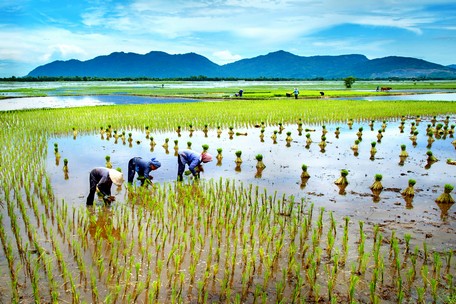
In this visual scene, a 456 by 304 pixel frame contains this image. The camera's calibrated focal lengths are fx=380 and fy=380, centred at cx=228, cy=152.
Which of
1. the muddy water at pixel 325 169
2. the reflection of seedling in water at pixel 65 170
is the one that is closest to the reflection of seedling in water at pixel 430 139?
the muddy water at pixel 325 169

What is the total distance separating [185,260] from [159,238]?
3.00 ft

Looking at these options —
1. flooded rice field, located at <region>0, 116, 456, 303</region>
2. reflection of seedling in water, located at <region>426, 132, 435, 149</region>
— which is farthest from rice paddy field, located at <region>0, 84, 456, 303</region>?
reflection of seedling in water, located at <region>426, 132, 435, 149</region>

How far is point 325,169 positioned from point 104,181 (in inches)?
250

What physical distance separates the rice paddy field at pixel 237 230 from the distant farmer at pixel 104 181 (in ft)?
0.67

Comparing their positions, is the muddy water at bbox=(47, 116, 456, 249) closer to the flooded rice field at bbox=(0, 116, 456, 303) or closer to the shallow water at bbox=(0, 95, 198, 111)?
the flooded rice field at bbox=(0, 116, 456, 303)

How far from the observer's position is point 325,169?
36.1ft

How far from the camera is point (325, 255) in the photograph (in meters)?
5.63

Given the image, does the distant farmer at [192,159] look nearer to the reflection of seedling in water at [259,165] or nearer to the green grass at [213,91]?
the reflection of seedling in water at [259,165]

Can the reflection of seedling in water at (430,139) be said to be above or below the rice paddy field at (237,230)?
above

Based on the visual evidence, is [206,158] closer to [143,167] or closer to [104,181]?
[143,167]

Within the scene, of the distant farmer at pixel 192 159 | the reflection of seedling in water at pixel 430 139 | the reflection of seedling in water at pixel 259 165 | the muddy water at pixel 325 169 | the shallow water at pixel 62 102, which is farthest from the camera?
the shallow water at pixel 62 102

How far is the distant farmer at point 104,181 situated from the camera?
288 inches

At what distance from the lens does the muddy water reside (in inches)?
293

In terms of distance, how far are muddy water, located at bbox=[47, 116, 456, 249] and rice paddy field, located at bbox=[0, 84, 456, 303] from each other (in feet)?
0.17
